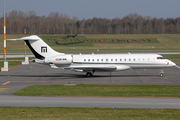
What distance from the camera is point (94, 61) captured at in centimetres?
3155

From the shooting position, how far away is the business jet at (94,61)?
102ft

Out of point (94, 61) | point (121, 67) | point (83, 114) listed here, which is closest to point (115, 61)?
point (121, 67)

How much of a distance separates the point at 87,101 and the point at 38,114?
453 cm

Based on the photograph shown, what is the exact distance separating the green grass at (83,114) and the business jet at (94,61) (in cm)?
1604

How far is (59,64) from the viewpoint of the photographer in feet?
103

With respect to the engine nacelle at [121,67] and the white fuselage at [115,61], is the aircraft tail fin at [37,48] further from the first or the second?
the engine nacelle at [121,67]

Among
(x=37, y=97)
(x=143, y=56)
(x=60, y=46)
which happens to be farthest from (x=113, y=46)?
(x=37, y=97)

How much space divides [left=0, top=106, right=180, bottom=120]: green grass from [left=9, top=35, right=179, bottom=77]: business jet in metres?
16.0

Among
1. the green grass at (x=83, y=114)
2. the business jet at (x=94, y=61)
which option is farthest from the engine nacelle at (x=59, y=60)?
the green grass at (x=83, y=114)

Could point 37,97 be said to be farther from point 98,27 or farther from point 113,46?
point 98,27

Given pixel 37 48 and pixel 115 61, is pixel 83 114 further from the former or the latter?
pixel 37 48

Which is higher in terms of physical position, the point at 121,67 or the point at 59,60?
the point at 59,60

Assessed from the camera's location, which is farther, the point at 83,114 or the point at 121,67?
the point at 121,67

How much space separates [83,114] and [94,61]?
17.8 metres
